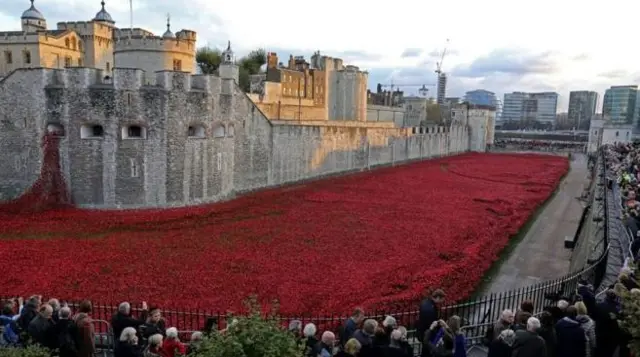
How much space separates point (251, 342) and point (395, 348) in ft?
8.29

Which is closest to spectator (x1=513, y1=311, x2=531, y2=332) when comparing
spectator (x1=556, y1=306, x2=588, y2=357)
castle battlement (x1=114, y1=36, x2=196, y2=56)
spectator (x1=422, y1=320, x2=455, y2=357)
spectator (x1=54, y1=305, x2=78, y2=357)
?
spectator (x1=556, y1=306, x2=588, y2=357)

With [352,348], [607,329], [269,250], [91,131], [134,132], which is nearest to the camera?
[352,348]

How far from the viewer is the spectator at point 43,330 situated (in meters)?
7.54

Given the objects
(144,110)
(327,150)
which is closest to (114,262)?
(144,110)

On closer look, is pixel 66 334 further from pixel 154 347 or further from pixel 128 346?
pixel 154 347

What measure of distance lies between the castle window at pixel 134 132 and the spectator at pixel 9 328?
55.6ft

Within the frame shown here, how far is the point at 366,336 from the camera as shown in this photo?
7.29m

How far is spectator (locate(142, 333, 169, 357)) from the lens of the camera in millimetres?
6758

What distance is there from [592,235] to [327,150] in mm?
26547

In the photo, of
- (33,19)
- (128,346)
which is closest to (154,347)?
(128,346)

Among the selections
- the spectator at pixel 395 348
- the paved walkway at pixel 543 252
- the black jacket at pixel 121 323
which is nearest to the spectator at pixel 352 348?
the spectator at pixel 395 348

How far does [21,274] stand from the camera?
48.4 feet

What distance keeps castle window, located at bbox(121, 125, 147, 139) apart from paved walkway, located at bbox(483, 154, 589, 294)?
17.5 m

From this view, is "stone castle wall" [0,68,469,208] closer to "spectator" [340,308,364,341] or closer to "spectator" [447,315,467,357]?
"spectator" [340,308,364,341]
